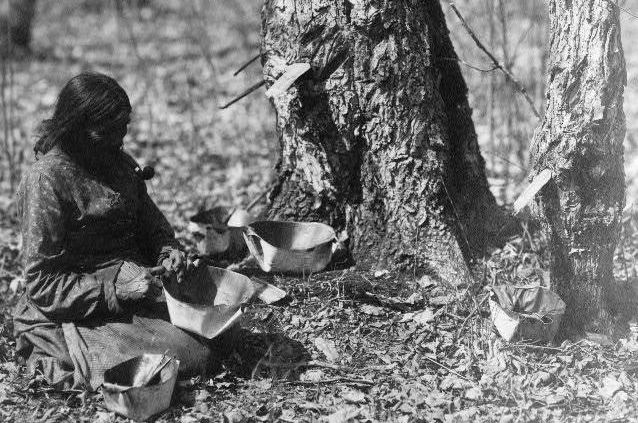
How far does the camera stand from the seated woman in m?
3.64

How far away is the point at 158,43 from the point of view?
1277cm

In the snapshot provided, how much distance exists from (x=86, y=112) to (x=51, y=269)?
816 mm

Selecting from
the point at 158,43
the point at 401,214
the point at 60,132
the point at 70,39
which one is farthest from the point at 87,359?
the point at 70,39

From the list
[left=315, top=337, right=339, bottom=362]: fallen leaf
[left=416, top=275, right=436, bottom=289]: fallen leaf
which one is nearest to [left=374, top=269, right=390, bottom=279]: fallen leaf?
[left=416, top=275, right=436, bottom=289]: fallen leaf


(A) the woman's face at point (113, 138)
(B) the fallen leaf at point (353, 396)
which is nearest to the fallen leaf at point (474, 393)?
(B) the fallen leaf at point (353, 396)

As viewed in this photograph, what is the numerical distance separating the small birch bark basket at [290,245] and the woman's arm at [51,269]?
113cm

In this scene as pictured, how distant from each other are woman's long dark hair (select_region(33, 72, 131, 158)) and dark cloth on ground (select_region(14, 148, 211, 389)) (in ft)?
0.37

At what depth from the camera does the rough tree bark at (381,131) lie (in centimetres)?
445

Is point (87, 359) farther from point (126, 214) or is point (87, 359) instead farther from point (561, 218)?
point (561, 218)

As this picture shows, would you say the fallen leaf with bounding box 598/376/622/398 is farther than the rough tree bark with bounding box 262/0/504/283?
No

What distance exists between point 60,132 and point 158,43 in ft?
31.4

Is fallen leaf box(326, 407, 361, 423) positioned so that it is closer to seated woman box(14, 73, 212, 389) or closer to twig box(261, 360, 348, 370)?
twig box(261, 360, 348, 370)

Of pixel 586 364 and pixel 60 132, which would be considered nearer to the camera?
pixel 60 132

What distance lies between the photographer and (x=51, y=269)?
3.69 metres
